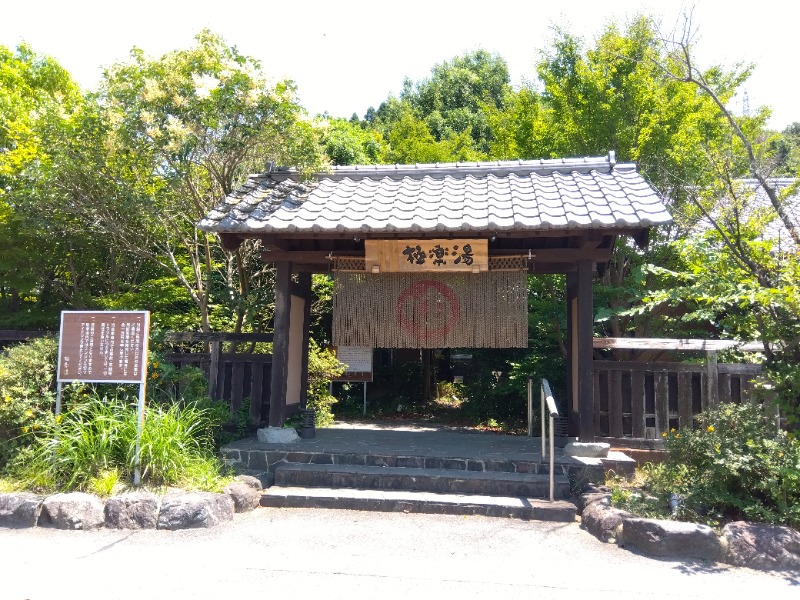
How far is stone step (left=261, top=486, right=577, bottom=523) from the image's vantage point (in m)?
6.75

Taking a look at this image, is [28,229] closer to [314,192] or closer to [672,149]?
[314,192]

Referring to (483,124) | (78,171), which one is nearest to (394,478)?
(78,171)

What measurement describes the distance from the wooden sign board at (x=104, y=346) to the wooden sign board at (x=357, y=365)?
745 centimetres

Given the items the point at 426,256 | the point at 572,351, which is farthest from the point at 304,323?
the point at 572,351

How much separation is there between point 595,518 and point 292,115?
7038 millimetres

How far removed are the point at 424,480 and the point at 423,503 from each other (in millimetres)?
500

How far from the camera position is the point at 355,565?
5.35 metres

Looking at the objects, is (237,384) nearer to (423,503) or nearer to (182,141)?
(182,141)

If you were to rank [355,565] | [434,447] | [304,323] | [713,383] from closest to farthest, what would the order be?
[355,565] → [713,383] → [434,447] → [304,323]

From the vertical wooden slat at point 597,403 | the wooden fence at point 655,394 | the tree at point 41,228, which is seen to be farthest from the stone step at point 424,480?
the tree at point 41,228

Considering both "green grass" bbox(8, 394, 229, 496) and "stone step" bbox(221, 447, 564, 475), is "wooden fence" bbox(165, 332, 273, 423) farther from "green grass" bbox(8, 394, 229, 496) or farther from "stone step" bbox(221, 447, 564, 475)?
"green grass" bbox(8, 394, 229, 496)

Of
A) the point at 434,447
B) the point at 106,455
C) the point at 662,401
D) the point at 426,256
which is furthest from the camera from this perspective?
the point at 434,447

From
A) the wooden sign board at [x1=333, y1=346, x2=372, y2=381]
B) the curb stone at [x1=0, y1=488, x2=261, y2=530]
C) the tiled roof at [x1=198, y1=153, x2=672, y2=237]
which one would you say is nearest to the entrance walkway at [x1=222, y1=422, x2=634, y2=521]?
the curb stone at [x1=0, y1=488, x2=261, y2=530]

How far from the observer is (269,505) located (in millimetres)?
7207
